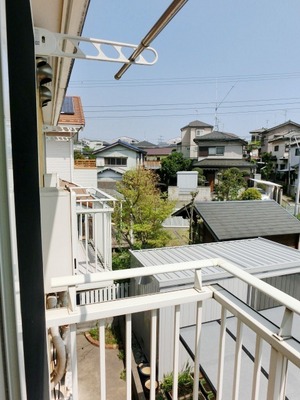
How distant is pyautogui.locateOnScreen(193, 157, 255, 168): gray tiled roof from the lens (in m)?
20.5

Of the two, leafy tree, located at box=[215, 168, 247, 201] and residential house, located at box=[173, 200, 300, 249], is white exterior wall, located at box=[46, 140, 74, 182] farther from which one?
leafy tree, located at box=[215, 168, 247, 201]

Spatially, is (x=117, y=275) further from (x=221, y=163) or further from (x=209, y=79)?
(x=209, y=79)

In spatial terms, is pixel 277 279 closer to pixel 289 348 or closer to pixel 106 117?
pixel 289 348

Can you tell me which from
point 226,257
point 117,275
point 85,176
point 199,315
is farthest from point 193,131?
point 117,275

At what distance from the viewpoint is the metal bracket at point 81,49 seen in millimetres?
1496

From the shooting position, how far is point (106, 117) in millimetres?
37688

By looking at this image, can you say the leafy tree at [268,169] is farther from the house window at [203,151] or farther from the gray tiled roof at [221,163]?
the house window at [203,151]

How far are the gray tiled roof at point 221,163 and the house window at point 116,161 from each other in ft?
19.9

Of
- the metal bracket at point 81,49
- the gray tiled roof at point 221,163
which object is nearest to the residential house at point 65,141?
the metal bracket at point 81,49

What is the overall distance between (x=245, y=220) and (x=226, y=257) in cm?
347

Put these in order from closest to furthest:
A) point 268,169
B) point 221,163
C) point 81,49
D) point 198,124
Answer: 1. point 81,49
2. point 221,163
3. point 268,169
4. point 198,124

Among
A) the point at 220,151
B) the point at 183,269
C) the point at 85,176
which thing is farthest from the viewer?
the point at 220,151

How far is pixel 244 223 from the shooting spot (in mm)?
8125

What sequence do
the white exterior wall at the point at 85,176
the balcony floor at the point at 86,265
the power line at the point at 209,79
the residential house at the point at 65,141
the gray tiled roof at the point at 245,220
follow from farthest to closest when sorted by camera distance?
the power line at the point at 209,79 → the white exterior wall at the point at 85,176 → the gray tiled roof at the point at 245,220 → the residential house at the point at 65,141 → the balcony floor at the point at 86,265
